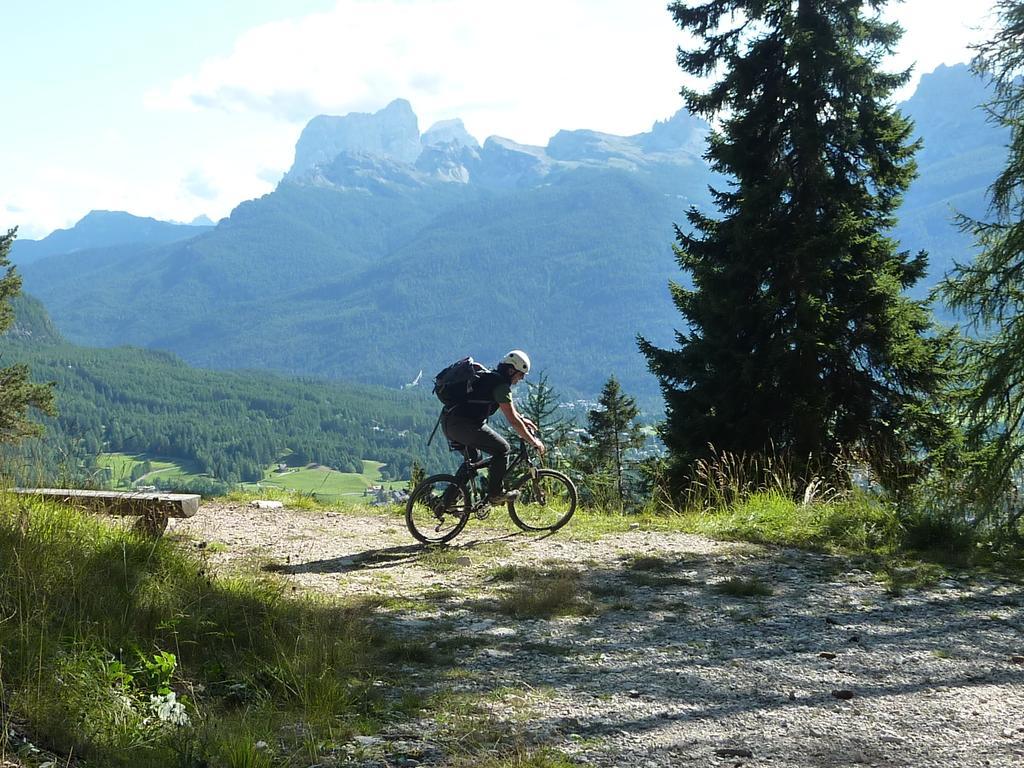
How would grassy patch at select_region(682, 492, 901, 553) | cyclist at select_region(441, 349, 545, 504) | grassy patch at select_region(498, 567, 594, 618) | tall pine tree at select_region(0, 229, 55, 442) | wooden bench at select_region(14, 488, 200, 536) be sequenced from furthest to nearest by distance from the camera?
tall pine tree at select_region(0, 229, 55, 442) < cyclist at select_region(441, 349, 545, 504) < grassy patch at select_region(682, 492, 901, 553) < wooden bench at select_region(14, 488, 200, 536) < grassy patch at select_region(498, 567, 594, 618)

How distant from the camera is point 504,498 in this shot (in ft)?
32.4

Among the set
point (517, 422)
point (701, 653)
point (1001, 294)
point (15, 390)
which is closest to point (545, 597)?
point (701, 653)

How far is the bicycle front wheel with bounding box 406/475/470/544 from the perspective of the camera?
941cm

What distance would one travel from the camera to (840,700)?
14.5 ft

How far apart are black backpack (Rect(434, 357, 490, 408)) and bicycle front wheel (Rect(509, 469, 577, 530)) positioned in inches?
67.4

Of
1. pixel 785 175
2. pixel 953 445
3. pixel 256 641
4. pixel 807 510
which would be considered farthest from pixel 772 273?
pixel 256 641

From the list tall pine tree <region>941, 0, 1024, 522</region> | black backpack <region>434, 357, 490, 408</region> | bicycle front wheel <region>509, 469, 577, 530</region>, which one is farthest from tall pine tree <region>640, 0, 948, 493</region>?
black backpack <region>434, 357, 490, 408</region>

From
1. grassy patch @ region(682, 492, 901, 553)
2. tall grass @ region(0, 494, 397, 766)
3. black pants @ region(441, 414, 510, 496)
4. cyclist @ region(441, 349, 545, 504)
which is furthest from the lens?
black pants @ region(441, 414, 510, 496)

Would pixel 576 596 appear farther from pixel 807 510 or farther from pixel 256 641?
pixel 807 510

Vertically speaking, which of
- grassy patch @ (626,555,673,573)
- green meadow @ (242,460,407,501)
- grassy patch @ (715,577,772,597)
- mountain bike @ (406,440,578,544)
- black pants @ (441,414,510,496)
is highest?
black pants @ (441,414,510,496)

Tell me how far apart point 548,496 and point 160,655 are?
6.45m

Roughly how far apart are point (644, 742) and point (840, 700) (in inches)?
49.2

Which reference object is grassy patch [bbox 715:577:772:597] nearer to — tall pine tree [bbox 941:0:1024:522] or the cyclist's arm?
the cyclist's arm

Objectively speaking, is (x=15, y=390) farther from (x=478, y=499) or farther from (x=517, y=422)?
(x=517, y=422)
